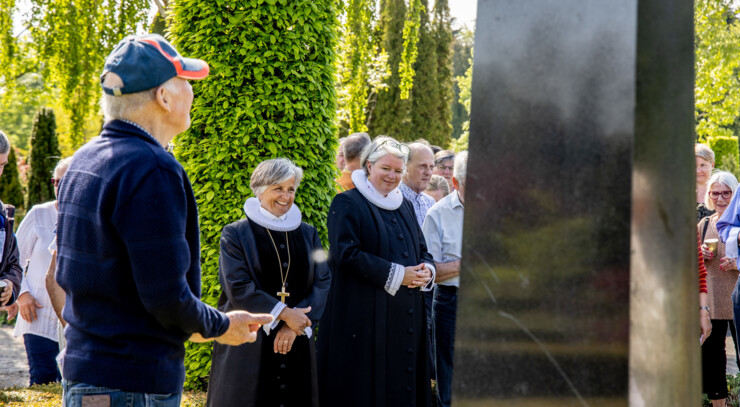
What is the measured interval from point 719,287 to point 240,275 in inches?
174

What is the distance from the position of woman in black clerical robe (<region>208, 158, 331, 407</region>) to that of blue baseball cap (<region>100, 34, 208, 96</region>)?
228 cm

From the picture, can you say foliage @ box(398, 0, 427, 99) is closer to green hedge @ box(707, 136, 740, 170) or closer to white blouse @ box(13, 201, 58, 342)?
white blouse @ box(13, 201, 58, 342)

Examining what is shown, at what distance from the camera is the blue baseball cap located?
2.52 m

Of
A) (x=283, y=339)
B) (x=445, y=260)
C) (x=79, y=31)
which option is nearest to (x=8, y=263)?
(x=283, y=339)

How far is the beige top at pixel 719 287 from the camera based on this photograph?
6.50 meters

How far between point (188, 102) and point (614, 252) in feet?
5.18

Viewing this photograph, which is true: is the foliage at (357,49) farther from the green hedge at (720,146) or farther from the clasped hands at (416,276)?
the green hedge at (720,146)

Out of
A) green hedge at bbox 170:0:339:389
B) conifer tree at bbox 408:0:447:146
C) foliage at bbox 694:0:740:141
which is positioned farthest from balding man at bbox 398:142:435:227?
conifer tree at bbox 408:0:447:146

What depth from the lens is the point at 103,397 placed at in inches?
94.3

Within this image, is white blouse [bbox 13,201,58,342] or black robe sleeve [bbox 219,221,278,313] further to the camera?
white blouse [bbox 13,201,58,342]

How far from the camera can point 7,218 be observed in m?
5.71

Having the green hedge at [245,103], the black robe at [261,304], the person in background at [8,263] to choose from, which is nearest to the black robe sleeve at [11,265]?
the person in background at [8,263]

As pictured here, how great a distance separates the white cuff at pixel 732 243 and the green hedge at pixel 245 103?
127 inches

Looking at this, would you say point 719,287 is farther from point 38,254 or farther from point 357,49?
point 357,49
